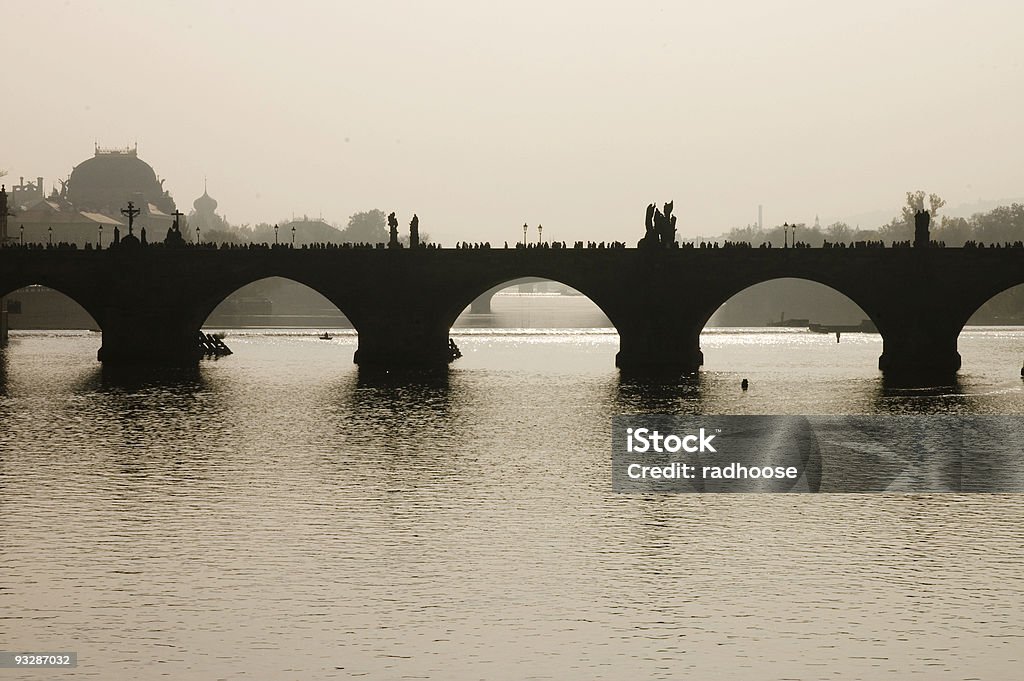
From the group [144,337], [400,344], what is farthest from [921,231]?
[144,337]

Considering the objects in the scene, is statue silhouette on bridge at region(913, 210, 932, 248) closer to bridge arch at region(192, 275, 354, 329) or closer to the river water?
the river water

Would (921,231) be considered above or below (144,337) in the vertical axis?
above

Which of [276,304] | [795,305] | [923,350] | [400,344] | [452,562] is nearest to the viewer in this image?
[452,562]

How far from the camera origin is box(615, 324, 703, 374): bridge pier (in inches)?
3046

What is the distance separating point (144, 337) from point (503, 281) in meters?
20.2

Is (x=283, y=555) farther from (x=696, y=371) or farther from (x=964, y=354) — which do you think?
(x=964, y=354)

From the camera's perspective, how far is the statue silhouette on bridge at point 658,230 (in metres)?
77.8

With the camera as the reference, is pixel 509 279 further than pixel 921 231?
Yes

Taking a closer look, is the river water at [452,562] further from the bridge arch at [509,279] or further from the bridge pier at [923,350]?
the bridge pier at [923,350]

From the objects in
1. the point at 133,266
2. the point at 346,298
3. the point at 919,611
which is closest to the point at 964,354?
the point at 346,298

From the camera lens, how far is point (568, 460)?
41500mm

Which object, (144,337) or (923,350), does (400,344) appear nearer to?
(144,337)

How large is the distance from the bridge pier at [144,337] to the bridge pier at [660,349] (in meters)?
24.8

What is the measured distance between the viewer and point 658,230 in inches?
3078
